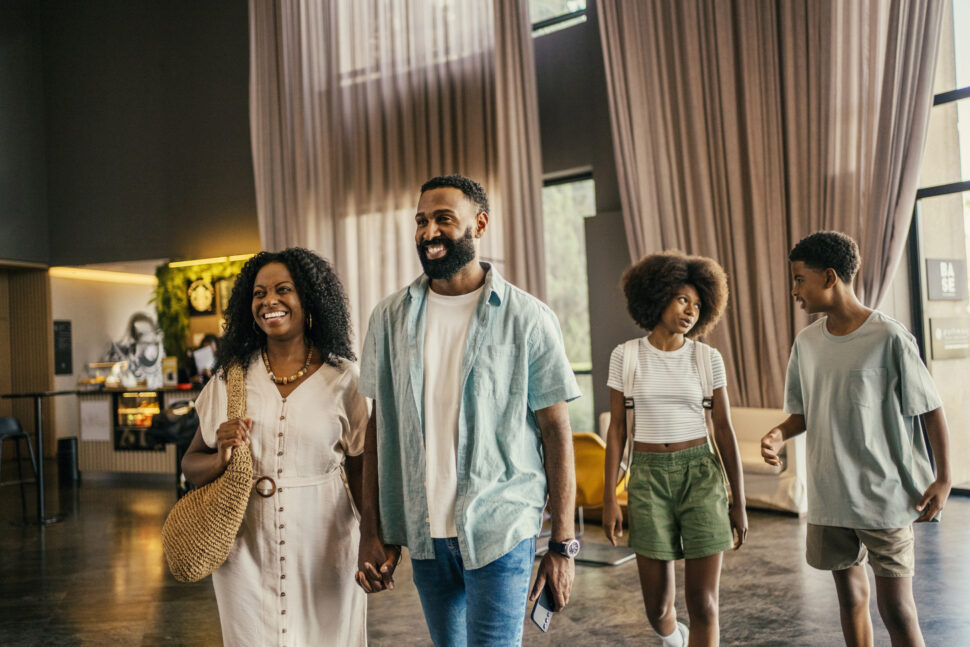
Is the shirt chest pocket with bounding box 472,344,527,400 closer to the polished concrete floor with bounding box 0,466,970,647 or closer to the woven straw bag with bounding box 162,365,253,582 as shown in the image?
the woven straw bag with bounding box 162,365,253,582

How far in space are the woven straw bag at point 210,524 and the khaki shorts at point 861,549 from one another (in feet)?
5.68

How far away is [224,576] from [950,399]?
6.60 metres

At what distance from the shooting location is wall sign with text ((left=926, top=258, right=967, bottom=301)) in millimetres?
6660

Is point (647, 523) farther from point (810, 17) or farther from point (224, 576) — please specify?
point (810, 17)

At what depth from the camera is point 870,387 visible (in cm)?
246

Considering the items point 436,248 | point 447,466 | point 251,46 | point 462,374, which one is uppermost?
point 251,46

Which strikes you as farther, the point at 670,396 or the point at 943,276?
the point at 943,276

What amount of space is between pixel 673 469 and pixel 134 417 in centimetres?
792

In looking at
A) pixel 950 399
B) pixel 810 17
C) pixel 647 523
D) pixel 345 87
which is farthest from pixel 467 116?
pixel 647 523

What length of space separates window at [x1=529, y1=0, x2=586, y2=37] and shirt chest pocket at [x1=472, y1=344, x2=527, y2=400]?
6.82 metres

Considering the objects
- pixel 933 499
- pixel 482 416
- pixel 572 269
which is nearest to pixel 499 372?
pixel 482 416

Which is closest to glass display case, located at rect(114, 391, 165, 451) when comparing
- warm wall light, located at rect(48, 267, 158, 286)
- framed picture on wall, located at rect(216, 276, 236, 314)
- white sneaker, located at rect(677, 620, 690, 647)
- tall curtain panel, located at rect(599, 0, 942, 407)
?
framed picture on wall, located at rect(216, 276, 236, 314)

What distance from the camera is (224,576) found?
6.56 feet

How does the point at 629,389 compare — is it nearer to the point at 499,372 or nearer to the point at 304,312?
the point at 499,372
